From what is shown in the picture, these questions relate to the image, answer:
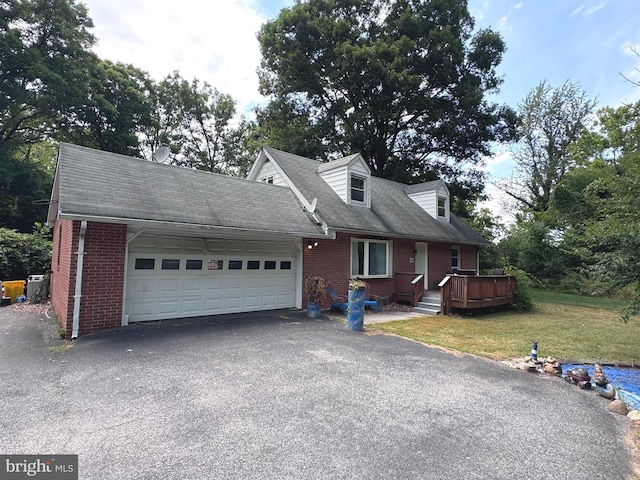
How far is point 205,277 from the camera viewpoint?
8.63 meters

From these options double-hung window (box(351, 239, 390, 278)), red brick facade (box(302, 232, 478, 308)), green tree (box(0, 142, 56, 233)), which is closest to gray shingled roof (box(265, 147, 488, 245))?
red brick facade (box(302, 232, 478, 308))

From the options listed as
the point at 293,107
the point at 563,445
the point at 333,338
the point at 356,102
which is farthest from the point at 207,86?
the point at 563,445

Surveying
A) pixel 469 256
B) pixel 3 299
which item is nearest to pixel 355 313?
pixel 469 256

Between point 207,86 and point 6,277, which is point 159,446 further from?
point 207,86

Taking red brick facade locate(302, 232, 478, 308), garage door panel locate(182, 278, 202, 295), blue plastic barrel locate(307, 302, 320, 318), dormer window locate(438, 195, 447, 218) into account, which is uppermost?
dormer window locate(438, 195, 447, 218)

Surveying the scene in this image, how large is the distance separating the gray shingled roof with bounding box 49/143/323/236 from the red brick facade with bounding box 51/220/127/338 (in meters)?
0.60

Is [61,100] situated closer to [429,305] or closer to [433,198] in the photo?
[433,198]

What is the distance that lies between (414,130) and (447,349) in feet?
67.1

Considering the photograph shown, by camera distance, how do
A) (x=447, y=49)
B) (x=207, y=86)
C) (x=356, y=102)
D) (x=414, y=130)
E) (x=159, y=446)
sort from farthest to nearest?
1. (x=207, y=86)
2. (x=414, y=130)
3. (x=356, y=102)
4. (x=447, y=49)
5. (x=159, y=446)

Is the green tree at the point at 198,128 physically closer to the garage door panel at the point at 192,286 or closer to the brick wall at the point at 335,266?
the brick wall at the point at 335,266

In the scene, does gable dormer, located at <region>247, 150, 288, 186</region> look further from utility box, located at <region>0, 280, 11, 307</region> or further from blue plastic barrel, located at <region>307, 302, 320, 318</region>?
utility box, located at <region>0, 280, 11, 307</region>

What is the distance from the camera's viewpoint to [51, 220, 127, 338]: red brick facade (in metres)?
6.68

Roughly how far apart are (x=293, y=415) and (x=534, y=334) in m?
7.59

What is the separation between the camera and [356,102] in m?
22.2
